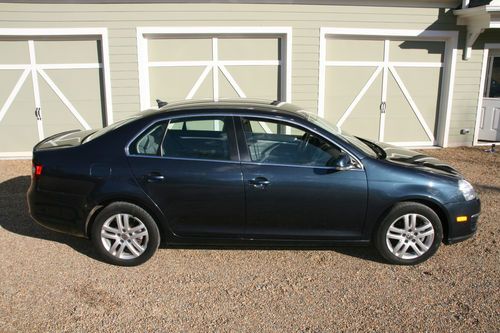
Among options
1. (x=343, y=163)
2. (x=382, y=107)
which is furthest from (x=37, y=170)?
(x=382, y=107)

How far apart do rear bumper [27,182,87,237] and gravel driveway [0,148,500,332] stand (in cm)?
35

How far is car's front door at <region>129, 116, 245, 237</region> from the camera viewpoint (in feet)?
12.6

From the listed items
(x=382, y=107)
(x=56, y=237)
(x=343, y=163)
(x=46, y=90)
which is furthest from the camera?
(x=382, y=107)

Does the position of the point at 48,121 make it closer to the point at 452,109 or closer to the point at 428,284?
the point at 428,284

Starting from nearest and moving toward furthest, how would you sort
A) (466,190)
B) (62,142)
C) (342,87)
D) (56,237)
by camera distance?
1. (466,190)
2. (62,142)
3. (56,237)
4. (342,87)

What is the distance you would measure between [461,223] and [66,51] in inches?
293

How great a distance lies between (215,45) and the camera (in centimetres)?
834

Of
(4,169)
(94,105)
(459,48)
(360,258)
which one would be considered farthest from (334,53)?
(4,169)

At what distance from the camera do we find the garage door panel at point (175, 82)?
27.6 ft

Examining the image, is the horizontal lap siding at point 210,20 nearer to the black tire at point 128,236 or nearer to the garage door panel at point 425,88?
the garage door panel at point 425,88

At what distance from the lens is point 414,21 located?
8.75 m

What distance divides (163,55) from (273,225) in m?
5.54

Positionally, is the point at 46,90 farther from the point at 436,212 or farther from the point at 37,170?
the point at 436,212

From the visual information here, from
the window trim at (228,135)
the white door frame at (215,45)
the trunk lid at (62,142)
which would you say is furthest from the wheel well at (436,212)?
the white door frame at (215,45)
